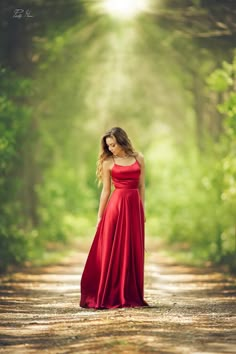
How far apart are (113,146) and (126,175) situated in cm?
41

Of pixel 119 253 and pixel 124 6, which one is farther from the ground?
pixel 124 6

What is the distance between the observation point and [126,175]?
1330cm

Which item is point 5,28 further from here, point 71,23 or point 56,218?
point 56,218

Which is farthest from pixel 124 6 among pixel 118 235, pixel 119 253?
pixel 119 253

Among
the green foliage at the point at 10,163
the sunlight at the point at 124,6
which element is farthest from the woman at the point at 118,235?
the sunlight at the point at 124,6

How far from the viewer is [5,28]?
76.1 ft

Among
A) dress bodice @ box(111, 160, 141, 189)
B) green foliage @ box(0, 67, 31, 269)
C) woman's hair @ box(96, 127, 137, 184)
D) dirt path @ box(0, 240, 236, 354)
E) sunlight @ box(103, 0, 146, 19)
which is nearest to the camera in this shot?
dirt path @ box(0, 240, 236, 354)

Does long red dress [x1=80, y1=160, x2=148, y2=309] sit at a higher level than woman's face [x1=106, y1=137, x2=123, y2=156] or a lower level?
lower

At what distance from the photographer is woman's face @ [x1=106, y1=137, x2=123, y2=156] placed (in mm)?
13188

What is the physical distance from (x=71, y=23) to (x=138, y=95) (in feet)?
71.2

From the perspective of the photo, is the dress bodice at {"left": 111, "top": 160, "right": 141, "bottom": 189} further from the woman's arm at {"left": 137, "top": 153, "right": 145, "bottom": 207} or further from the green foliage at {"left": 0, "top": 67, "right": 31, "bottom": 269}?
the green foliage at {"left": 0, "top": 67, "right": 31, "bottom": 269}

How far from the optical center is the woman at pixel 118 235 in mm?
→ 13195

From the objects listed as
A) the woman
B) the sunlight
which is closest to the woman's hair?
the woman

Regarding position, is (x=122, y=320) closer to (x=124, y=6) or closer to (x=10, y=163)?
(x=10, y=163)
